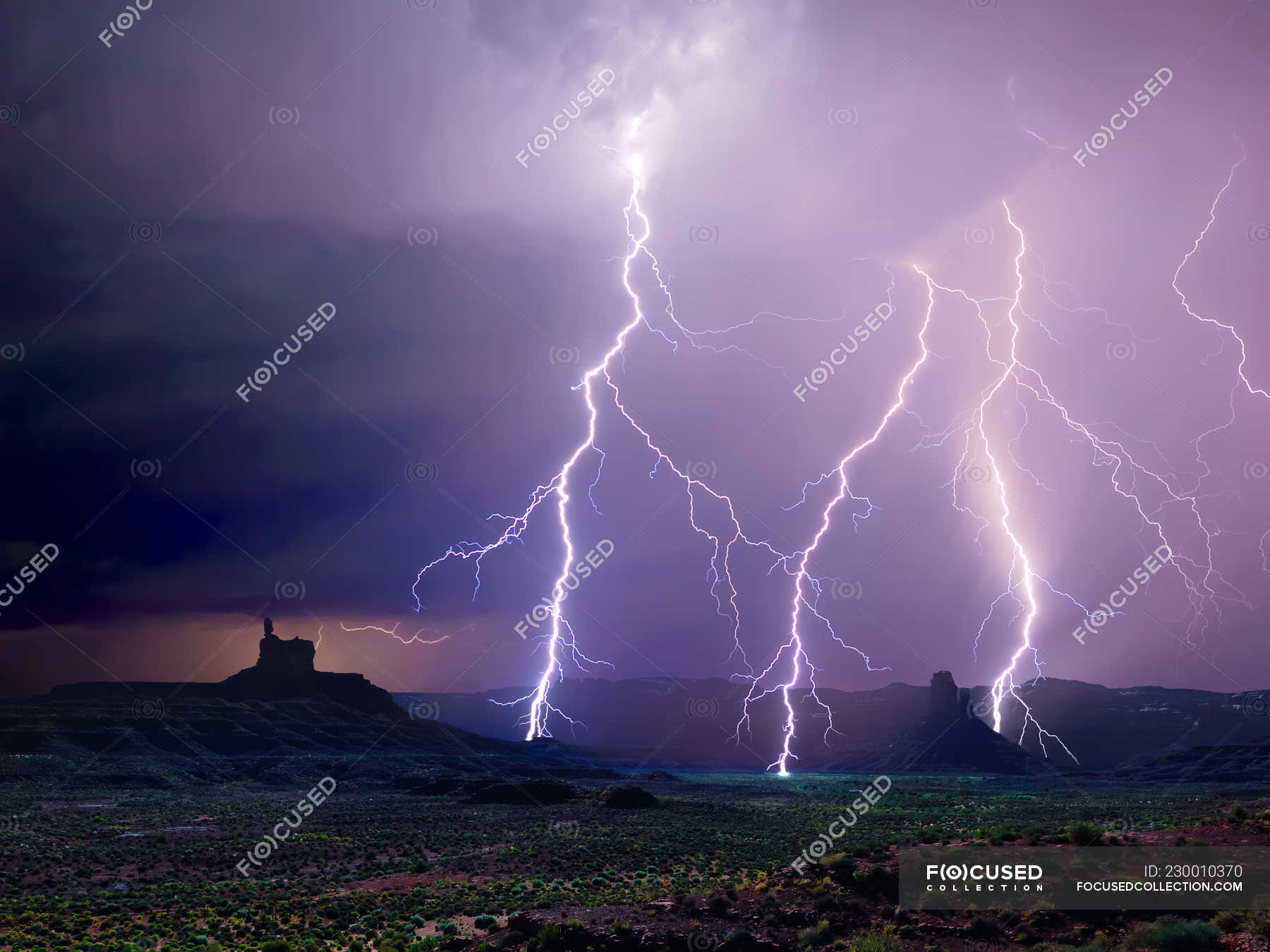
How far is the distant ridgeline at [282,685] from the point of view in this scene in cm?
11262

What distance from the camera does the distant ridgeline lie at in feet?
370

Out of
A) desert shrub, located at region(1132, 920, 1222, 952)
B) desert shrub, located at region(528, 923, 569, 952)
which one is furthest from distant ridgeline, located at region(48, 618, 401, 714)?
desert shrub, located at region(1132, 920, 1222, 952)

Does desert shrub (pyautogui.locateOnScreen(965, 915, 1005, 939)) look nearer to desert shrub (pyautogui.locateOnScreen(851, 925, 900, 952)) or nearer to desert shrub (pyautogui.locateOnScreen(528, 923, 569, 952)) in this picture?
desert shrub (pyautogui.locateOnScreen(851, 925, 900, 952))

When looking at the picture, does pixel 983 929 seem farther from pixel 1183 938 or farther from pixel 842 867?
pixel 842 867

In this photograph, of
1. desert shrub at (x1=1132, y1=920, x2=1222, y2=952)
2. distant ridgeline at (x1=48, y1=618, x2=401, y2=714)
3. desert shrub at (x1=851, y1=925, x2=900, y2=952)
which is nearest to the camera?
desert shrub at (x1=1132, y1=920, x2=1222, y2=952)

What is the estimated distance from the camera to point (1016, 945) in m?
14.7

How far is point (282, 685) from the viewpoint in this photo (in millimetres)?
116312

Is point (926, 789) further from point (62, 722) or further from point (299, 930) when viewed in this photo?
point (62, 722)

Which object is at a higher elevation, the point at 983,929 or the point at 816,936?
the point at 983,929

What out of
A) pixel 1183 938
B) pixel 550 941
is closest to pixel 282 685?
pixel 550 941

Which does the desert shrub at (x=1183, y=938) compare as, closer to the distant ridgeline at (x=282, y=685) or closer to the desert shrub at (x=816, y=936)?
the desert shrub at (x=816, y=936)

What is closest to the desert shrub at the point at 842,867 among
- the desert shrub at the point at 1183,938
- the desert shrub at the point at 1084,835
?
the desert shrub at the point at 1084,835

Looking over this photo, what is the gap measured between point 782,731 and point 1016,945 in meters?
175

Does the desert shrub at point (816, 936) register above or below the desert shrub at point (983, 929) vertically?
below
